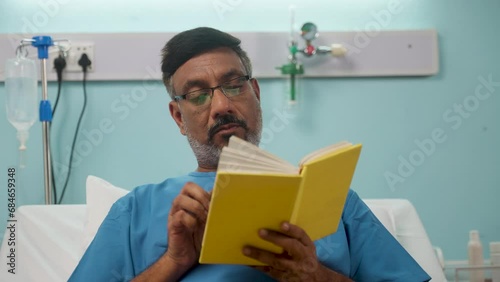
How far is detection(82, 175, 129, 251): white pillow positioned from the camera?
1.73 meters

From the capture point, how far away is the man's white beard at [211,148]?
146 centimetres

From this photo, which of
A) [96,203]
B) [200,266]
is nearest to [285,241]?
[200,266]

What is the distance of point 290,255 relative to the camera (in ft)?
3.60

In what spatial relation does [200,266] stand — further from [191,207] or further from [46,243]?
[46,243]

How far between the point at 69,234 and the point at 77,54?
67cm

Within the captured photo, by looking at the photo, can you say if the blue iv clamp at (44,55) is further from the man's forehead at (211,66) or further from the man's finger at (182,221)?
the man's finger at (182,221)

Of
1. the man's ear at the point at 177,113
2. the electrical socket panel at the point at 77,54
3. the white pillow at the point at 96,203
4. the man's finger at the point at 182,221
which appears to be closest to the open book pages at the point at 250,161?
the man's finger at the point at 182,221

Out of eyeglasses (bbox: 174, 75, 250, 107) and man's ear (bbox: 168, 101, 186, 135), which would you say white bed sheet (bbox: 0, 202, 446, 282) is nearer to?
man's ear (bbox: 168, 101, 186, 135)

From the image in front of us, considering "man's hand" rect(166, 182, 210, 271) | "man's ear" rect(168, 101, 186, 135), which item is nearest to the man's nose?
"man's ear" rect(168, 101, 186, 135)

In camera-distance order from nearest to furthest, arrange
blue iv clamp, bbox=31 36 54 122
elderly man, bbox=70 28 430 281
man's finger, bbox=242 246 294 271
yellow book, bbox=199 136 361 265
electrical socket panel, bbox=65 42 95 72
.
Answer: yellow book, bbox=199 136 361 265
man's finger, bbox=242 246 294 271
elderly man, bbox=70 28 430 281
blue iv clamp, bbox=31 36 54 122
electrical socket panel, bbox=65 42 95 72

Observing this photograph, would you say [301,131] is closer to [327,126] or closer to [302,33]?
[327,126]

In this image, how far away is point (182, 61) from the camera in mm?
1523

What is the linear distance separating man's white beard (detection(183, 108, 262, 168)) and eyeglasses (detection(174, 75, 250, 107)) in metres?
0.07

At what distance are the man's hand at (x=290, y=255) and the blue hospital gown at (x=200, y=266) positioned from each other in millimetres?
162
